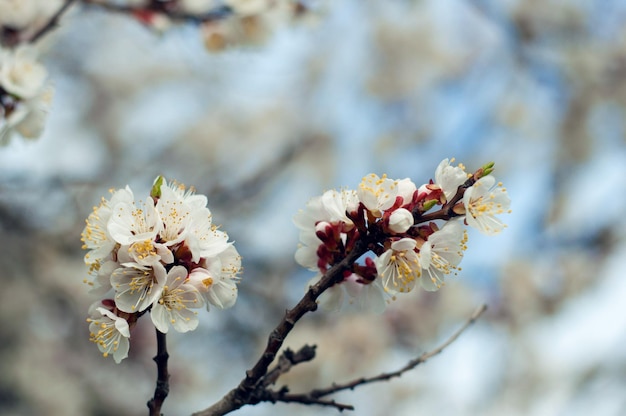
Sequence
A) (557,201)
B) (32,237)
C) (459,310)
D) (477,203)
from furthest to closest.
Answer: (557,201) < (459,310) < (32,237) < (477,203)

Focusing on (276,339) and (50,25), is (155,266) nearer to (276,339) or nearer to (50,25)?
(276,339)

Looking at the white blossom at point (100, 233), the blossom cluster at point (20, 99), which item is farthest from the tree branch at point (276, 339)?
the blossom cluster at point (20, 99)

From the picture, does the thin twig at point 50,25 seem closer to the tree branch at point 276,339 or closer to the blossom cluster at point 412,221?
the blossom cluster at point 412,221

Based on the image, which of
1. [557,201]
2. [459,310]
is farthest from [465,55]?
[459,310]

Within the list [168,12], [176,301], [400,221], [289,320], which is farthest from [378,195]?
[168,12]

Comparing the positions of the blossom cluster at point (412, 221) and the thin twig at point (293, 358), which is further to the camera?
the thin twig at point (293, 358)

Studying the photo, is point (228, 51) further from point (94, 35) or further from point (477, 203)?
point (94, 35)
